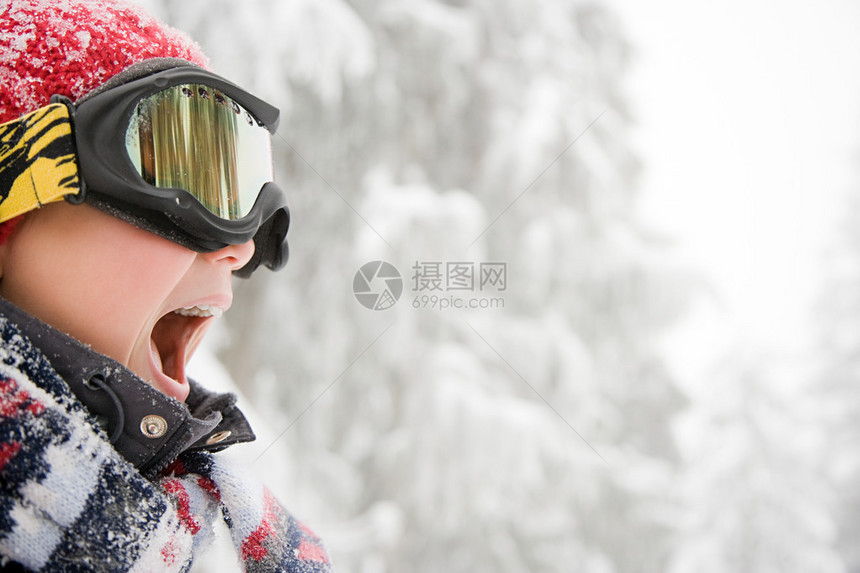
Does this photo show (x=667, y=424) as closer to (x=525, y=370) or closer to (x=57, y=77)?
(x=525, y=370)

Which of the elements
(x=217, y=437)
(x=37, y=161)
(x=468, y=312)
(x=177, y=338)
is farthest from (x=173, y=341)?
(x=468, y=312)

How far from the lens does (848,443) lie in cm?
772

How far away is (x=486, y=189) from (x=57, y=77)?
11.7 ft

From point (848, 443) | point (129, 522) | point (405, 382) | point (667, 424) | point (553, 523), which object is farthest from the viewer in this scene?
point (848, 443)

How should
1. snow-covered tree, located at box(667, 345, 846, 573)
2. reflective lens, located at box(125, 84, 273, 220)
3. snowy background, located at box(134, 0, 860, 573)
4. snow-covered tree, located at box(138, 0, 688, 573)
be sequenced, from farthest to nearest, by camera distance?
snow-covered tree, located at box(667, 345, 846, 573) < snow-covered tree, located at box(138, 0, 688, 573) < snowy background, located at box(134, 0, 860, 573) < reflective lens, located at box(125, 84, 273, 220)

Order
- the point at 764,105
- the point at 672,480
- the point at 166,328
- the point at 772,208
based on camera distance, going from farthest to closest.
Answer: the point at 764,105
the point at 772,208
the point at 672,480
the point at 166,328

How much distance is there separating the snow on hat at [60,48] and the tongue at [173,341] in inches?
9.7

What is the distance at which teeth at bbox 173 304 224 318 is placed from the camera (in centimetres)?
58

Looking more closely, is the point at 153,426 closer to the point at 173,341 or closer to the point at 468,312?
the point at 173,341

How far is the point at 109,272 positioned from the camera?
47 cm

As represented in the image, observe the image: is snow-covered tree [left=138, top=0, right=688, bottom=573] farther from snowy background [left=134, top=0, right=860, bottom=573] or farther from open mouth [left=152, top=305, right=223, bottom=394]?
open mouth [left=152, top=305, right=223, bottom=394]

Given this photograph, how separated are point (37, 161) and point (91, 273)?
0.09 meters

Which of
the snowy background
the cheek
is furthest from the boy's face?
the snowy background

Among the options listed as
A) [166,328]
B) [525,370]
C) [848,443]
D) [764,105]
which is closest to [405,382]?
[525,370]
